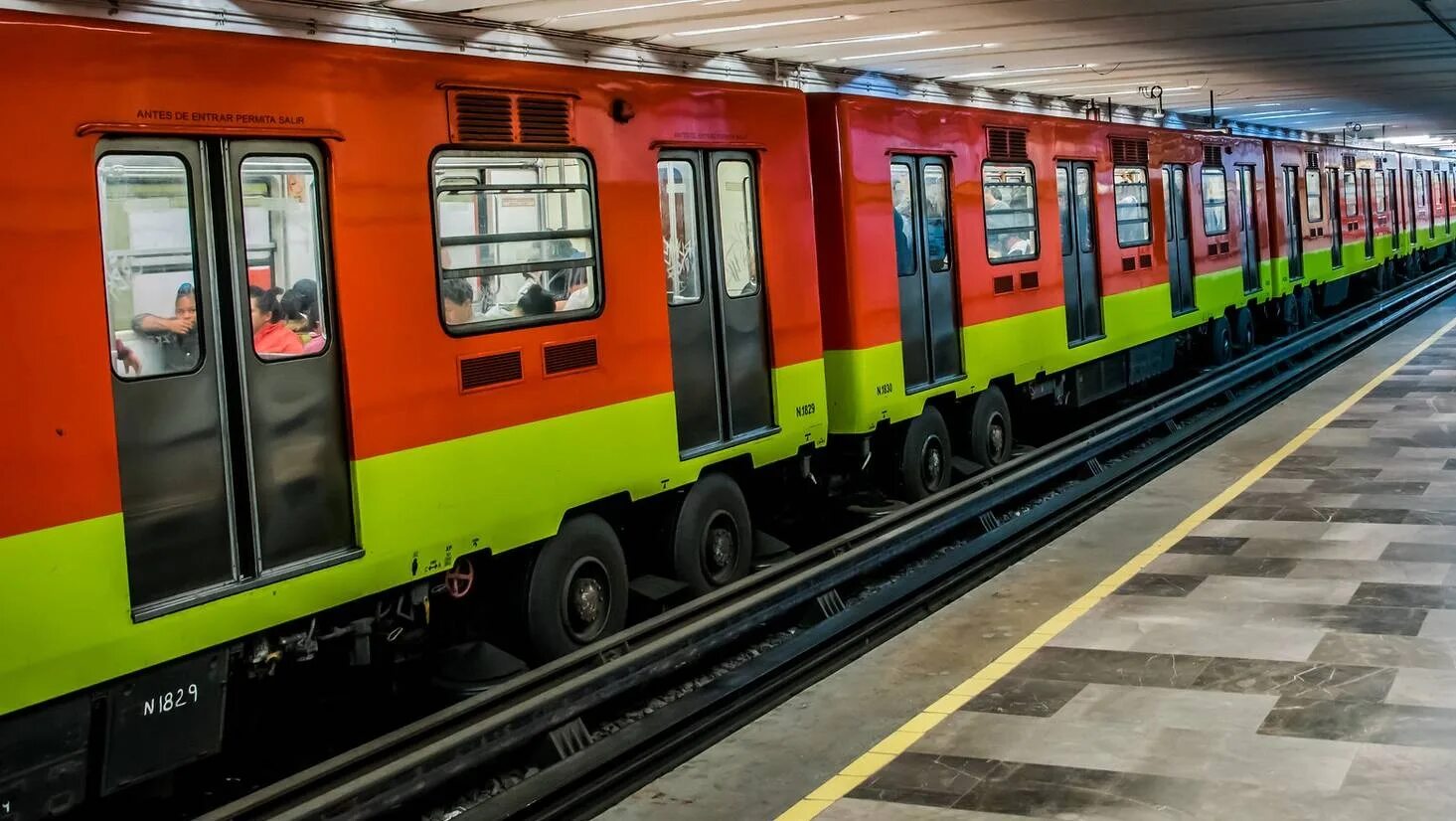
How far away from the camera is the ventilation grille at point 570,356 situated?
7.46 meters

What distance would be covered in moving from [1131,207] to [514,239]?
10.2 metres

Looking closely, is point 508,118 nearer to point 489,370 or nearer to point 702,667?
point 489,370

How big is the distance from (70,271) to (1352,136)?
3132 centimetres

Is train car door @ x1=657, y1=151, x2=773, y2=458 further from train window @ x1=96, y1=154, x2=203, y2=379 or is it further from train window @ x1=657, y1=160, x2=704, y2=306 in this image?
train window @ x1=96, y1=154, x2=203, y2=379

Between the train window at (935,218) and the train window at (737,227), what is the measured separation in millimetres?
2523

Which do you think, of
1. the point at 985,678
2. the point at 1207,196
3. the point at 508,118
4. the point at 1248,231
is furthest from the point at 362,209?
the point at 1248,231

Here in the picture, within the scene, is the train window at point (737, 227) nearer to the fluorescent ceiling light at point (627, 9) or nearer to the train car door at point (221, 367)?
the fluorescent ceiling light at point (627, 9)

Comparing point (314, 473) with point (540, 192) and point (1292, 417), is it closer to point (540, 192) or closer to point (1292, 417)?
point (540, 192)

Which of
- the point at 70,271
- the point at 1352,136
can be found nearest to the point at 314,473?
the point at 70,271

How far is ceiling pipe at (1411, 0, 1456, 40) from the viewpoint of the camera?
453 inches

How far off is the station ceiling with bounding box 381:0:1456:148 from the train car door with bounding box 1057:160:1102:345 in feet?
3.82

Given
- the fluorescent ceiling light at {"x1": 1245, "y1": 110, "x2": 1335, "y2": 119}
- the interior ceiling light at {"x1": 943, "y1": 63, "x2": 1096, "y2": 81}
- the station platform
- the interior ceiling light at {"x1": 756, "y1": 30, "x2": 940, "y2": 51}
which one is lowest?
the station platform

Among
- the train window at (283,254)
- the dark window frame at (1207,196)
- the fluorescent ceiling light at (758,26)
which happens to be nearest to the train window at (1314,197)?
the dark window frame at (1207,196)

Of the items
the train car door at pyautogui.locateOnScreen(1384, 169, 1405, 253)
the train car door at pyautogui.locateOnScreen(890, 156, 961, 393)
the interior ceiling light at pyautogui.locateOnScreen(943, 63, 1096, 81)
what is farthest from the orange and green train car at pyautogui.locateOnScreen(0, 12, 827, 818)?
the train car door at pyautogui.locateOnScreen(1384, 169, 1405, 253)
